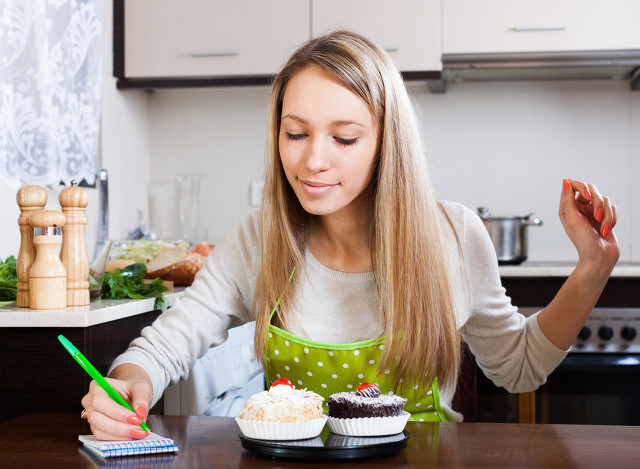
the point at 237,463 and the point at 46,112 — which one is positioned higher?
the point at 46,112

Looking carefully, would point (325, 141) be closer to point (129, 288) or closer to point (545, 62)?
point (129, 288)

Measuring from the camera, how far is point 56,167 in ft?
7.48

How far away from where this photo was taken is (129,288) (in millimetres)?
1702

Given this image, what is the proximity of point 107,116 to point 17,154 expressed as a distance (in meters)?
0.70

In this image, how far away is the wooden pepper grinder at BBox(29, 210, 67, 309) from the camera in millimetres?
Result: 1393

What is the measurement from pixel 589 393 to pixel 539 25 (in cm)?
119

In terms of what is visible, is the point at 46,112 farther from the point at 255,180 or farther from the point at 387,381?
the point at 387,381

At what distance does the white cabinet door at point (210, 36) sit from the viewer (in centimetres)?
271

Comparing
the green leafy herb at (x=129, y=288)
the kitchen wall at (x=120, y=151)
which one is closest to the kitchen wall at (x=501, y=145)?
the kitchen wall at (x=120, y=151)

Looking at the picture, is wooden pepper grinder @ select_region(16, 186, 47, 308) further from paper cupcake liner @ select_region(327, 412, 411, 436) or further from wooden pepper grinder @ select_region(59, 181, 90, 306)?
paper cupcake liner @ select_region(327, 412, 411, 436)

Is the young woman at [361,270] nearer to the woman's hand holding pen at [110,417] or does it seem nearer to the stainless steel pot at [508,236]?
the woman's hand holding pen at [110,417]

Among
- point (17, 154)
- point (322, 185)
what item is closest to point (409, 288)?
point (322, 185)

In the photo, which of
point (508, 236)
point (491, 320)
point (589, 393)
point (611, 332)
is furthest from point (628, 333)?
point (491, 320)

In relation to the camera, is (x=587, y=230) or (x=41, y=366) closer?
(x=587, y=230)
